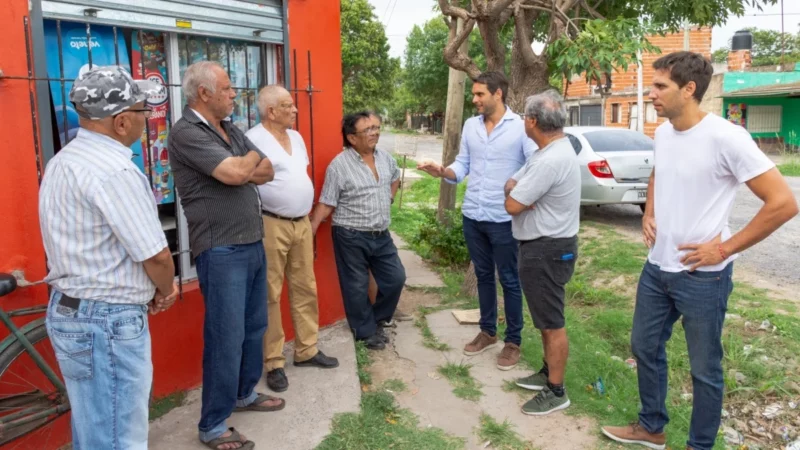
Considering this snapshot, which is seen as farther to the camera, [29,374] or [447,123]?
[447,123]

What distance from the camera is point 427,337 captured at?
16.9 feet

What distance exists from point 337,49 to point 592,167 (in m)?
5.80

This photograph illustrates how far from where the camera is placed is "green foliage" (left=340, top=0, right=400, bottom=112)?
27.0 meters

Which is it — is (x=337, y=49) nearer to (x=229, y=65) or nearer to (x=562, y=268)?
(x=229, y=65)

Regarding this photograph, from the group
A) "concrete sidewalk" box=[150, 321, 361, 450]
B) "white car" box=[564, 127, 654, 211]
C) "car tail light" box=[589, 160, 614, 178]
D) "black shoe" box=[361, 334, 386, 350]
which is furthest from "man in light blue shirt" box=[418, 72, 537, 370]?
"car tail light" box=[589, 160, 614, 178]

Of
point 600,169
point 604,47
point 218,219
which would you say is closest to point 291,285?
point 218,219

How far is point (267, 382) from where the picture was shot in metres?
3.91

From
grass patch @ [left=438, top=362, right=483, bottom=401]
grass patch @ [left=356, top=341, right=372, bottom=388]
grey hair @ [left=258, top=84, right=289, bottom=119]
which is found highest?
grey hair @ [left=258, top=84, right=289, bottom=119]

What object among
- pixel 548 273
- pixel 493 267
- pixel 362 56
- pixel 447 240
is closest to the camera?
pixel 548 273

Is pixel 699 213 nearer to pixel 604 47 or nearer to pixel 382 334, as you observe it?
pixel 604 47

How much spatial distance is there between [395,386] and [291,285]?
0.96m

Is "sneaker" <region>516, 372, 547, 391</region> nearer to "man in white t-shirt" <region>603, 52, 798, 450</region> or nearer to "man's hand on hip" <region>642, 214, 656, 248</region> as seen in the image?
"man in white t-shirt" <region>603, 52, 798, 450</region>

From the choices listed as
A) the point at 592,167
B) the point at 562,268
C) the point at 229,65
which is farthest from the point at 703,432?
the point at 592,167

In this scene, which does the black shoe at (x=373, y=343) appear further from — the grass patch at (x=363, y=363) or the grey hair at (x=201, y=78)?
the grey hair at (x=201, y=78)
